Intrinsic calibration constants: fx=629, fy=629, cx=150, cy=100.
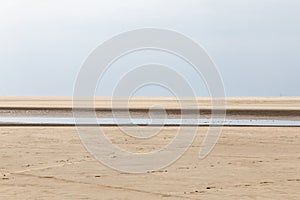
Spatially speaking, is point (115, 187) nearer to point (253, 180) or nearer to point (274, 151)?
point (253, 180)

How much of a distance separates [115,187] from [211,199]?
1.65 m

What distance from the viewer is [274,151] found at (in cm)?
1405

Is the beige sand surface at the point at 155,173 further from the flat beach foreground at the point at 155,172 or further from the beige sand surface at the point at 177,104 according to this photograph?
the beige sand surface at the point at 177,104

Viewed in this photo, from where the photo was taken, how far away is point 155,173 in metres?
11.0

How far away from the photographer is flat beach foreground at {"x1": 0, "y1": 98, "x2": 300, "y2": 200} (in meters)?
9.15

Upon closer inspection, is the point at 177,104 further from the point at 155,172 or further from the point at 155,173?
the point at 155,173

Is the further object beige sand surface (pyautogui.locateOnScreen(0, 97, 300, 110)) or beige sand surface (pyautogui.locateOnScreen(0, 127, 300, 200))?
beige sand surface (pyautogui.locateOnScreen(0, 97, 300, 110))

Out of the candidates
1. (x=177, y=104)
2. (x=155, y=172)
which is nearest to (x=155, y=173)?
(x=155, y=172)

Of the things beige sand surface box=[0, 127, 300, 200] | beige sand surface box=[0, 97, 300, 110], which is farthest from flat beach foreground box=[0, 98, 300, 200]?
beige sand surface box=[0, 97, 300, 110]

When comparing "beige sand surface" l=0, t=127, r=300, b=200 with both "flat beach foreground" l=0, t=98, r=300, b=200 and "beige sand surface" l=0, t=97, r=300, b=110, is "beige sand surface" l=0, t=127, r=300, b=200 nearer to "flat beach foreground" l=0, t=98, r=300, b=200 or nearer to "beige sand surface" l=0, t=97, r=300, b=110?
"flat beach foreground" l=0, t=98, r=300, b=200

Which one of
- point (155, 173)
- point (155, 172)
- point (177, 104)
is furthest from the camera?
point (177, 104)

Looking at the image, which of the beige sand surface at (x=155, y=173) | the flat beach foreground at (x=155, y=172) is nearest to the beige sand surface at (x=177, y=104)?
the flat beach foreground at (x=155, y=172)

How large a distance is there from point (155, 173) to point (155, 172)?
0.36 feet

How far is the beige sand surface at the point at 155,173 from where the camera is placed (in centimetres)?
914
